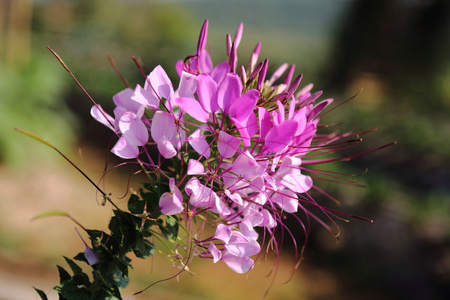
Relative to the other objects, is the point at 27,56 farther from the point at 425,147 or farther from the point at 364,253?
the point at 425,147

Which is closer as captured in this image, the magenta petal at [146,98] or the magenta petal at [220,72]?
the magenta petal at [146,98]

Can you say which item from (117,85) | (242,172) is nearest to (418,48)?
(117,85)

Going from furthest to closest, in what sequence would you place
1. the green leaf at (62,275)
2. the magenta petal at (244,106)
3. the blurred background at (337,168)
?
the blurred background at (337,168) < the green leaf at (62,275) < the magenta petal at (244,106)

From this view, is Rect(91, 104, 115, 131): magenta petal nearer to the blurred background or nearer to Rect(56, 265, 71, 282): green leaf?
the blurred background

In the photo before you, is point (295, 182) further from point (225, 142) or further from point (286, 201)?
point (225, 142)

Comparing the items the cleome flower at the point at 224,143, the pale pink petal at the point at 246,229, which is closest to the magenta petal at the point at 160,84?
the cleome flower at the point at 224,143

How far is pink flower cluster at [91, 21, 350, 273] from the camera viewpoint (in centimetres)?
55

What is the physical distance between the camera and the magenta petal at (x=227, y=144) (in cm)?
55

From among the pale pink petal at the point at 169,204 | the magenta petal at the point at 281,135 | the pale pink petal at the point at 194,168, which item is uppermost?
the magenta petal at the point at 281,135

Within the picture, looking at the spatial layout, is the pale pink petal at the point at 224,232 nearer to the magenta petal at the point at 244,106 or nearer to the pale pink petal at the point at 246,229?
the pale pink petal at the point at 246,229

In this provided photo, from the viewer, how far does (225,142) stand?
0.56 m

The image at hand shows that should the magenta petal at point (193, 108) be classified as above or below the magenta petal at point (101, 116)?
above

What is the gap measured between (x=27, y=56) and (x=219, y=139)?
5227mm

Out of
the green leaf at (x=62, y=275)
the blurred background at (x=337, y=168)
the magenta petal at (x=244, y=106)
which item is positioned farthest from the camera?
the blurred background at (x=337, y=168)
